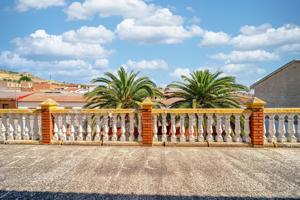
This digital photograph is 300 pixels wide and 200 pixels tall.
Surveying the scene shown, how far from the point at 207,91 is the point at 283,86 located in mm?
20808

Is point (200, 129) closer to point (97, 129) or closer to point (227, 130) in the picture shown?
point (227, 130)

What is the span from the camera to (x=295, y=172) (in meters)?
4.95

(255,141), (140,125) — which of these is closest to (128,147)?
(140,125)

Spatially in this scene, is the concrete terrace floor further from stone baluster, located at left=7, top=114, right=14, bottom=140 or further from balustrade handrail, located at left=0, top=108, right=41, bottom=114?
balustrade handrail, located at left=0, top=108, right=41, bottom=114

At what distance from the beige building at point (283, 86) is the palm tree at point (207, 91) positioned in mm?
18276

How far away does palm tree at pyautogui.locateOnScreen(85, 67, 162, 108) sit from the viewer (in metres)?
9.83

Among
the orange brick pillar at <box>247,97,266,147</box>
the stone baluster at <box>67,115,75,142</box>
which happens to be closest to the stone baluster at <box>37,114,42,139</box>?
the stone baluster at <box>67,115,75,142</box>

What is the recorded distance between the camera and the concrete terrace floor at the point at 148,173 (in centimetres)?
407

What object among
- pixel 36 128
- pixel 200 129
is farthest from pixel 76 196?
pixel 36 128

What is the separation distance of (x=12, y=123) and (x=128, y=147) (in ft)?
12.1

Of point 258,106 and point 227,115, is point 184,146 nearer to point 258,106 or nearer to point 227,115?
point 227,115

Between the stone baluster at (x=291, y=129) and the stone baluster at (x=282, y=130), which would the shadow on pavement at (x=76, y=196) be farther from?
the stone baluster at (x=291, y=129)

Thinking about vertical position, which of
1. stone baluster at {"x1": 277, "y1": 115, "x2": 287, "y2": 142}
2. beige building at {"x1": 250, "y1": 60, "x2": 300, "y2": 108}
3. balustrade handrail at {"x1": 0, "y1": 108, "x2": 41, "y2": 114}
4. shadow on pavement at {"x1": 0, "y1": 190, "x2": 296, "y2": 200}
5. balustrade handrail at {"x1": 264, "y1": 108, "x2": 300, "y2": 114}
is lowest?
shadow on pavement at {"x1": 0, "y1": 190, "x2": 296, "y2": 200}

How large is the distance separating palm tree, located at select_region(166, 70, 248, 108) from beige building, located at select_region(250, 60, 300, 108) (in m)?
18.3
